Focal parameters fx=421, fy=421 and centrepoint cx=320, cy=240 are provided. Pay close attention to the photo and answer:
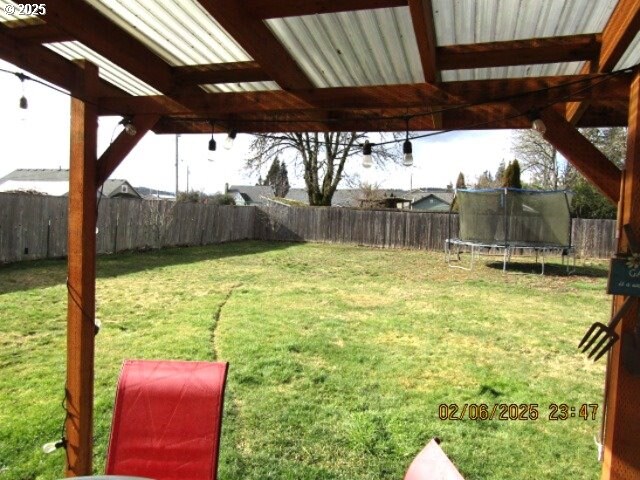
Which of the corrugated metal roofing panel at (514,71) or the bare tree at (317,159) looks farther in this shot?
the bare tree at (317,159)

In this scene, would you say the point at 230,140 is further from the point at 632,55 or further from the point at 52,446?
the point at 632,55

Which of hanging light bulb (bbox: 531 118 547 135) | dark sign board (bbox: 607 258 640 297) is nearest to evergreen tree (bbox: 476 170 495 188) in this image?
hanging light bulb (bbox: 531 118 547 135)

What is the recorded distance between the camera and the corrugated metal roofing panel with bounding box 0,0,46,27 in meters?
1.74

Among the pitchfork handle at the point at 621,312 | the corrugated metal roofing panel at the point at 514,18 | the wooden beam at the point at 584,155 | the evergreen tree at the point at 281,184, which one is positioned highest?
the evergreen tree at the point at 281,184

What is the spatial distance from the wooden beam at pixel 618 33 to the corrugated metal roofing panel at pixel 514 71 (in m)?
0.35

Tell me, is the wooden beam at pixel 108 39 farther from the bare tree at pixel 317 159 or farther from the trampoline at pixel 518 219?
the bare tree at pixel 317 159

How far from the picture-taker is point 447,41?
197 cm

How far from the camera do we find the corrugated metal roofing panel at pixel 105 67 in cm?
209

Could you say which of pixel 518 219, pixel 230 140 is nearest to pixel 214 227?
pixel 518 219

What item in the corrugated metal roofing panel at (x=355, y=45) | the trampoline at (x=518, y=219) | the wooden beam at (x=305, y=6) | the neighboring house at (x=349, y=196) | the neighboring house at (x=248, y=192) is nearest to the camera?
the wooden beam at (x=305, y=6)

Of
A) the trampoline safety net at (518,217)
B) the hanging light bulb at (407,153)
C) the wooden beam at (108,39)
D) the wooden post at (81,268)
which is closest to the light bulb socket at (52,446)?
the wooden post at (81,268)

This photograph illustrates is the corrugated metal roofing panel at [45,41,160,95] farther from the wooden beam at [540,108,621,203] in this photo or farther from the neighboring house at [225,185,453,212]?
the neighboring house at [225,185,453,212]

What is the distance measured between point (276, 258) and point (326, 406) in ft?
29.2

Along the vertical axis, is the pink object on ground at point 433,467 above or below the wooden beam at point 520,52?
below
